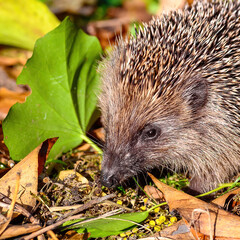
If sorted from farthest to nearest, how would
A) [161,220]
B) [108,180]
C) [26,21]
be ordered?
[26,21]
[108,180]
[161,220]

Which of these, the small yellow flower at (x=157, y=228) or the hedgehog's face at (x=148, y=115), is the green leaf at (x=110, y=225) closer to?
Answer: the small yellow flower at (x=157, y=228)

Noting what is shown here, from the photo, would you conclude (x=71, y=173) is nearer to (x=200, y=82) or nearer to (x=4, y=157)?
(x=4, y=157)

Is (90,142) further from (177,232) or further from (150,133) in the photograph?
(177,232)

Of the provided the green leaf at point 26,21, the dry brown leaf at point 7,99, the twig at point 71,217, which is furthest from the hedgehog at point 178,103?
the green leaf at point 26,21

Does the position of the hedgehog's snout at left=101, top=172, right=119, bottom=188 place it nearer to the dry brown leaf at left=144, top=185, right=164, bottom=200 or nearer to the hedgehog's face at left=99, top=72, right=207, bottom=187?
the hedgehog's face at left=99, top=72, right=207, bottom=187

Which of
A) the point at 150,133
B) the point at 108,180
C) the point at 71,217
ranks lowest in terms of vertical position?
the point at 71,217

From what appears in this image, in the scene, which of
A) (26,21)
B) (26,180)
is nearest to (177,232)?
(26,180)

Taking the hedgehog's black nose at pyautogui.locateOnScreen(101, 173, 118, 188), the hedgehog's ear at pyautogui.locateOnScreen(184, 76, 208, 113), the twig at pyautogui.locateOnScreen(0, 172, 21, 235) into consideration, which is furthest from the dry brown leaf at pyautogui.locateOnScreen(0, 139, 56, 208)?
the hedgehog's ear at pyautogui.locateOnScreen(184, 76, 208, 113)
